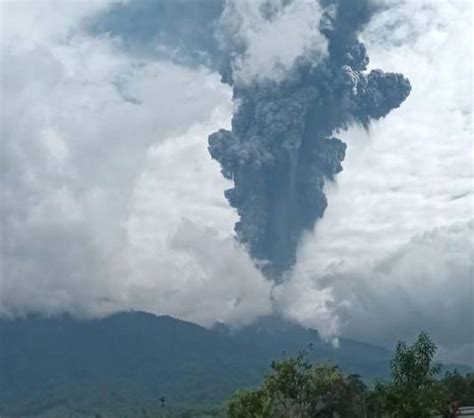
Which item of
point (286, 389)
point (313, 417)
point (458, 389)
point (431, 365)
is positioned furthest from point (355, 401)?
point (458, 389)

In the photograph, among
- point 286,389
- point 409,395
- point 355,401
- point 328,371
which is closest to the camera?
point 409,395

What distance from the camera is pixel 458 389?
10894cm

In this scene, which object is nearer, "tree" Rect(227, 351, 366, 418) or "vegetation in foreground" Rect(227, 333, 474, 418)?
"vegetation in foreground" Rect(227, 333, 474, 418)

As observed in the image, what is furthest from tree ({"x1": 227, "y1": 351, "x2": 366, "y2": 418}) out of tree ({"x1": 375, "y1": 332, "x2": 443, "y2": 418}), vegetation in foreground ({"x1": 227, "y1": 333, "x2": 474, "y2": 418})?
tree ({"x1": 375, "y1": 332, "x2": 443, "y2": 418})

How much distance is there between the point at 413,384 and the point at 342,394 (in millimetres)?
27897

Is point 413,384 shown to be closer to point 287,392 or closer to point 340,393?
point 287,392

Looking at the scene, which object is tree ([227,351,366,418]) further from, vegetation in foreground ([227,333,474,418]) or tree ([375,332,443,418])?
tree ([375,332,443,418])

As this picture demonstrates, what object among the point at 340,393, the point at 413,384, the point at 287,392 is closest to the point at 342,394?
the point at 340,393

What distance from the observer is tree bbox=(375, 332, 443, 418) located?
47000 millimetres

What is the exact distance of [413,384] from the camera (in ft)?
158

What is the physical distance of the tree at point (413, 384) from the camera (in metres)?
47.0

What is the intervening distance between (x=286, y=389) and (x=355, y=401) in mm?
15691

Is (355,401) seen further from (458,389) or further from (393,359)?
(458,389)

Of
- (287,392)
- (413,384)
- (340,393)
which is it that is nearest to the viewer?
(413,384)
